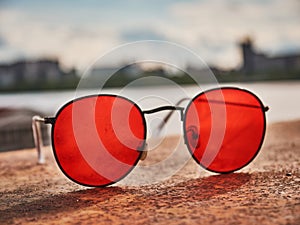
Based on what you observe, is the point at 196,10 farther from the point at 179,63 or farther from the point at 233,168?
the point at 233,168

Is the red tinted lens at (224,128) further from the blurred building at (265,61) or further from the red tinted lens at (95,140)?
the blurred building at (265,61)

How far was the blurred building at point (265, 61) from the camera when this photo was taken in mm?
2178

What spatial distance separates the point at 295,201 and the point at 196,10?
1.44 meters

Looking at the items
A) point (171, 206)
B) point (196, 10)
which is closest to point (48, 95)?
point (196, 10)

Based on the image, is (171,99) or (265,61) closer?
(171,99)

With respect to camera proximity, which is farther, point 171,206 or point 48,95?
point 48,95

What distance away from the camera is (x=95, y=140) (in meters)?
0.53

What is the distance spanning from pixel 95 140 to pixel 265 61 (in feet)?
6.17

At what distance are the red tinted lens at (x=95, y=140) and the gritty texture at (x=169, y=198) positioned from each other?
22mm

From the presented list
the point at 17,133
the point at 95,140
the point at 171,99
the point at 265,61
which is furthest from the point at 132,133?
the point at 265,61

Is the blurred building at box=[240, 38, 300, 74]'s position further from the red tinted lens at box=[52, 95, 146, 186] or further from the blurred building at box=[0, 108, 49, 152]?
the red tinted lens at box=[52, 95, 146, 186]

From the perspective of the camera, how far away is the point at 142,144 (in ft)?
1.79

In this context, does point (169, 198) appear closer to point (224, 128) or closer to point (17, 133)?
point (224, 128)

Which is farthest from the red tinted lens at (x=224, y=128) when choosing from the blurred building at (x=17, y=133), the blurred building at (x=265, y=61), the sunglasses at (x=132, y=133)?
the blurred building at (x=265, y=61)
